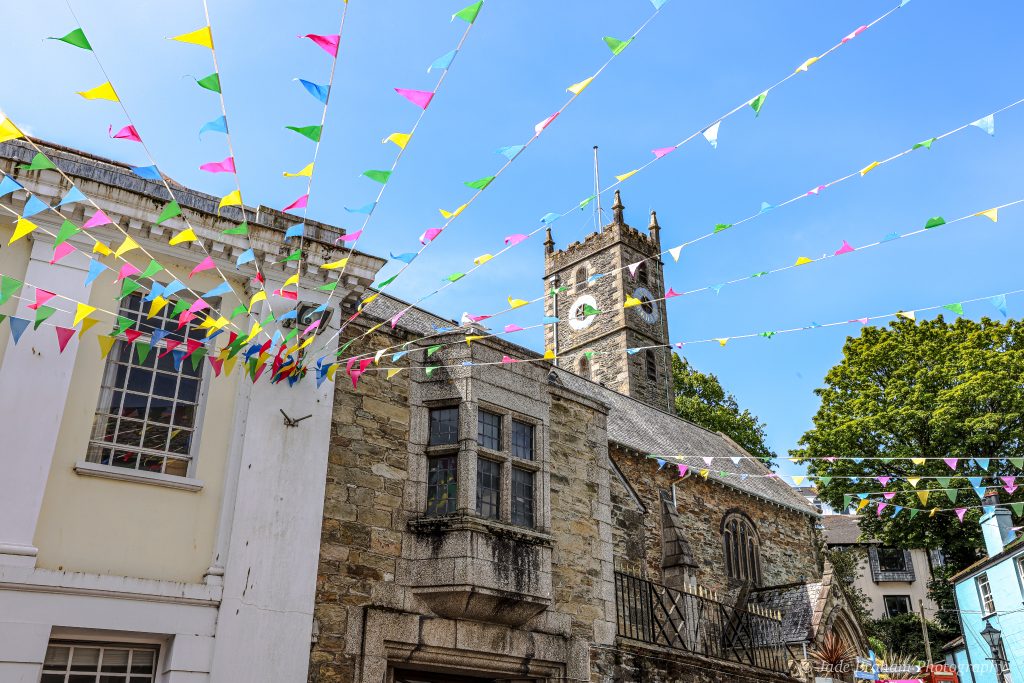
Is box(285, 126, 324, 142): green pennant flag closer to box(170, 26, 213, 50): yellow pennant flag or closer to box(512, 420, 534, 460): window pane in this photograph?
box(170, 26, 213, 50): yellow pennant flag

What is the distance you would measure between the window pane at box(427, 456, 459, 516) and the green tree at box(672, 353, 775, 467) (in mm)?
25878

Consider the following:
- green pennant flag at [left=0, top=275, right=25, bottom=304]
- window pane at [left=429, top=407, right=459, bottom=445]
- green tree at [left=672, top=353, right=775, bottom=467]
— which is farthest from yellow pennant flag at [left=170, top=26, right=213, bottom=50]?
green tree at [left=672, top=353, right=775, bottom=467]

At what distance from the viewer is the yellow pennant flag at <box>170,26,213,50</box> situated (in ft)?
18.6

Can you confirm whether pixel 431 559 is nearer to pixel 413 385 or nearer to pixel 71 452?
pixel 413 385

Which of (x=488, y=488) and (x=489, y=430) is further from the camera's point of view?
(x=489, y=430)

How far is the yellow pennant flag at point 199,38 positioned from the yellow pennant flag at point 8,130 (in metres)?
1.57

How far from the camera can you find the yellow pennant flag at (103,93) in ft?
19.2

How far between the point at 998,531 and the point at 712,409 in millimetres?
16550

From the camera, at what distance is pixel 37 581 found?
7.26 metres

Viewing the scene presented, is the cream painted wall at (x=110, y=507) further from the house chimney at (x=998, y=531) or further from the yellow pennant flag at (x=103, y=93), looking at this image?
the house chimney at (x=998, y=531)

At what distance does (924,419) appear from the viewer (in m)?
26.1

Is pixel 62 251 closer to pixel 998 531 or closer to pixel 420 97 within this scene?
pixel 420 97

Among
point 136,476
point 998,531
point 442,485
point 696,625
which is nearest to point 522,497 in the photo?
point 442,485

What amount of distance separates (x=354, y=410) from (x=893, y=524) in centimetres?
2216
